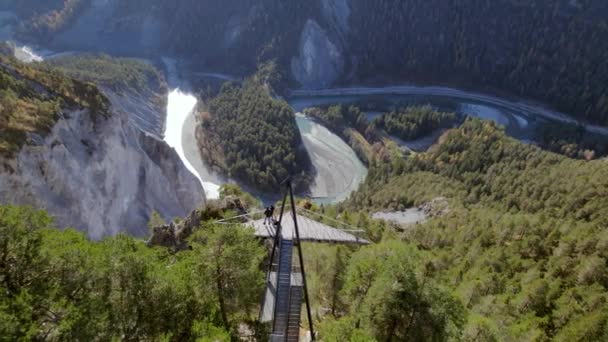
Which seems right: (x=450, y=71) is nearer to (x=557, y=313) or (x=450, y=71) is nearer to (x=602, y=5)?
(x=602, y=5)

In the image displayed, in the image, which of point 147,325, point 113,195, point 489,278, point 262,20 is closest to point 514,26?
point 262,20

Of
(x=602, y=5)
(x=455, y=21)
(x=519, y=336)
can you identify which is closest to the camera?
(x=519, y=336)

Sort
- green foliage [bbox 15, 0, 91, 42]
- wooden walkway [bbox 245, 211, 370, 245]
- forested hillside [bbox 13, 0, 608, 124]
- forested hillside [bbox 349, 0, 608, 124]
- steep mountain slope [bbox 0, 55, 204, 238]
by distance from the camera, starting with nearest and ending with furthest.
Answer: wooden walkway [bbox 245, 211, 370, 245] → steep mountain slope [bbox 0, 55, 204, 238] → forested hillside [bbox 349, 0, 608, 124] → forested hillside [bbox 13, 0, 608, 124] → green foliage [bbox 15, 0, 91, 42]

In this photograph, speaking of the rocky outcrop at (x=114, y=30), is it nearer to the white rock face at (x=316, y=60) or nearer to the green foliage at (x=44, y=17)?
the green foliage at (x=44, y=17)

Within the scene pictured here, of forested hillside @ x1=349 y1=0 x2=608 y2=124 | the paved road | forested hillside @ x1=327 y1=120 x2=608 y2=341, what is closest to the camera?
forested hillside @ x1=327 y1=120 x2=608 y2=341

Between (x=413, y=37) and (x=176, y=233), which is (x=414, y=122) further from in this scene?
(x=176, y=233)

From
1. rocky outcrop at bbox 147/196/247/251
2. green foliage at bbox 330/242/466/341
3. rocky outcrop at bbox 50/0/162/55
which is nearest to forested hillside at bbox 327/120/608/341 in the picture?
green foliage at bbox 330/242/466/341

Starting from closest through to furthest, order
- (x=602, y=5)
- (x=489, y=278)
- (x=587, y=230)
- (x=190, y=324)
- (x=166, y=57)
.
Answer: (x=190, y=324), (x=489, y=278), (x=587, y=230), (x=602, y=5), (x=166, y=57)

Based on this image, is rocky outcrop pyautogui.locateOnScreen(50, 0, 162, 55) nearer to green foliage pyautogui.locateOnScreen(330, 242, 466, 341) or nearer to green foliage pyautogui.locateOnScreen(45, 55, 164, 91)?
green foliage pyautogui.locateOnScreen(45, 55, 164, 91)
